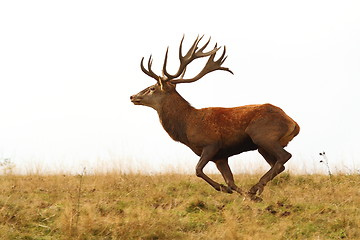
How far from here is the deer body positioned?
10477mm

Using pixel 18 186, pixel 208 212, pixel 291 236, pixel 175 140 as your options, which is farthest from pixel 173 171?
pixel 291 236

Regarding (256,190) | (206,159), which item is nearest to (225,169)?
(206,159)

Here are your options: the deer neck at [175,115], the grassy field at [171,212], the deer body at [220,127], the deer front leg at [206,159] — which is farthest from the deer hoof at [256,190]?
the deer neck at [175,115]

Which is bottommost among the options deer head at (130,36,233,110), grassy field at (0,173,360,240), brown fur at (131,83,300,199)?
grassy field at (0,173,360,240)

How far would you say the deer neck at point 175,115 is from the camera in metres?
11.4

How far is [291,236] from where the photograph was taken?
26.8 ft

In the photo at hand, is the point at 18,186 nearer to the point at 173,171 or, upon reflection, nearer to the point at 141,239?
the point at 173,171

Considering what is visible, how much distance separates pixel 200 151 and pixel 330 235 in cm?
355

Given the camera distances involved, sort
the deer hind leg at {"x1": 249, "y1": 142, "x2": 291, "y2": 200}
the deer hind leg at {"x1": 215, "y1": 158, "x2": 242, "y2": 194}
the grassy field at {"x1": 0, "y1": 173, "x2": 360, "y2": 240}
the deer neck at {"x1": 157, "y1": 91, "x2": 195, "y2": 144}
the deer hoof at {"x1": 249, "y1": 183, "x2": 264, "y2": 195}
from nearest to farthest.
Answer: the grassy field at {"x1": 0, "y1": 173, "x2": 360, "y2": 240} < the deer hind leg at {"x1": 249, "y1": 142, "x2": 291, "y2": 200} < the deer hoof at {"x1": 249, "y1": 183, "x2": 264, "y2": 195} < the deer hind leg at {"x1": 215, "y1": 158, "x2": 242, "y2": 194} < the deer neck at {"x1": 157, "y1": 91, "x2": 195, "y2": 144}

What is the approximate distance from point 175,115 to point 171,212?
2631 mm

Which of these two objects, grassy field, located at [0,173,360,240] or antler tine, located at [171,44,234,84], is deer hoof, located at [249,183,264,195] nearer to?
grassy field, located at [0,173,360,240]

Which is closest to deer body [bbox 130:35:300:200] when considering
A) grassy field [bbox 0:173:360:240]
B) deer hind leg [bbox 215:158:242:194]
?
deer hind leg [bbox 215:158:242:194]

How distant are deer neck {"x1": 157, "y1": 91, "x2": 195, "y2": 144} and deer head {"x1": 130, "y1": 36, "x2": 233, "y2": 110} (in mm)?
137

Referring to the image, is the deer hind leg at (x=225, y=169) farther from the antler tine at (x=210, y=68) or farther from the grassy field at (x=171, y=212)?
the antler tine at (x=210, y=68)
